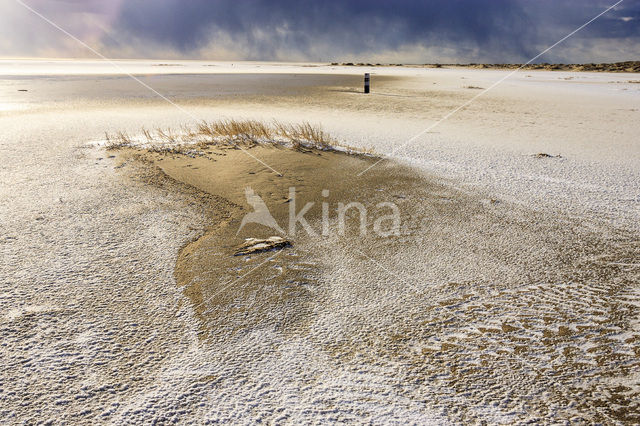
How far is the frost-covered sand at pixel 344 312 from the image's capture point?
1.48 meters

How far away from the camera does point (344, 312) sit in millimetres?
1999

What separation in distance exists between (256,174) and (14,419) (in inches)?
114

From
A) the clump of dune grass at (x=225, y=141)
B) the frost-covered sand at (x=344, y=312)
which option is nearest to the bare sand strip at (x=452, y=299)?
the frost-covered sand at (x=344, y=312)

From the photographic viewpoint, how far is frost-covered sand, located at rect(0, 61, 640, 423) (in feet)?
4.87

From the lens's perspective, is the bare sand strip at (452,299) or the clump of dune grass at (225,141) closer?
the bare sand strip at (452,299)

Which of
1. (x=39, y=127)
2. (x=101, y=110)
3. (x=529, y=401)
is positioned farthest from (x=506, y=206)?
(x=101, y=110)

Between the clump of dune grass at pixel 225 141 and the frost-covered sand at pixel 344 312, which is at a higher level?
the clump of dune grass at pixel 225 141

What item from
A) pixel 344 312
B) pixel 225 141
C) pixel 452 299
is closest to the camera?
pixel 344 312

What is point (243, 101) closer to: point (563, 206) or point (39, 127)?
point (39, 127)

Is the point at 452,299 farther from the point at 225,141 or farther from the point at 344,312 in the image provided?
the point at 225,141

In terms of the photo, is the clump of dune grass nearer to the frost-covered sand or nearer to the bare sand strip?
the frost-covered sand

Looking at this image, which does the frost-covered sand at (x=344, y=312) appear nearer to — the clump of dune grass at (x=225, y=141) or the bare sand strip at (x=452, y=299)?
the bare sand strip at (x=452, y=299)

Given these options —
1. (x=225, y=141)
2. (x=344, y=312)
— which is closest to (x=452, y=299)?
(x=344, y=312)

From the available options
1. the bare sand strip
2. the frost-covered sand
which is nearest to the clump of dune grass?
the frost-covered sand
